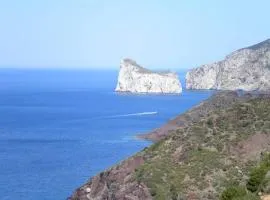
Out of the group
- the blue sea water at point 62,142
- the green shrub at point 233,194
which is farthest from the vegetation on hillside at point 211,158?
the blue sea water at point 62,142

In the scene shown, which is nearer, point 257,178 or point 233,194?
point 233,194

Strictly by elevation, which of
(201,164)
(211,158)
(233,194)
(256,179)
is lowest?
(201,164)

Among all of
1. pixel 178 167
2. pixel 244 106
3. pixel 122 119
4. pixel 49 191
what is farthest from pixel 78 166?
pixel 122 119

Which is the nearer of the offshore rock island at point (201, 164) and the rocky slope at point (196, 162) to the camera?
the offshore rock island at point (201, 164)

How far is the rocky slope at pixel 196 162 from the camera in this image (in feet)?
154

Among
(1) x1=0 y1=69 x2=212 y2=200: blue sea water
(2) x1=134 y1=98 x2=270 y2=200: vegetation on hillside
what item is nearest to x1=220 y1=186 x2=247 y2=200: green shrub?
(2) x1=134 y1=98 x2=270 y2=200: vegetation on hillside

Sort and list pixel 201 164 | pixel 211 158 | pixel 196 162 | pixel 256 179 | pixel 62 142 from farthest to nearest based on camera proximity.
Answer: pixel 62 142 < pixel 211 158 < pixel 196 162 < pixel 201 164 < pixel 256 179

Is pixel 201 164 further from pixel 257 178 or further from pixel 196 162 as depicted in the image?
pixel 257 178

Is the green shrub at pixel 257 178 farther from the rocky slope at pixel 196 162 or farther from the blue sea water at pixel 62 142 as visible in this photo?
the blue sea water at pixel 62 142

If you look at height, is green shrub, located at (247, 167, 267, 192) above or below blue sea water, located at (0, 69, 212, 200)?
above

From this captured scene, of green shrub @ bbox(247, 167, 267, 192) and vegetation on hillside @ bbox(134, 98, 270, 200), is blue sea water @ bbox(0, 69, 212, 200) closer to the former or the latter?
vegetation on hillside @ bbox(134, 98, 270, 200)

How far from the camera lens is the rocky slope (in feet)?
154

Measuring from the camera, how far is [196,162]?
50.9 meters

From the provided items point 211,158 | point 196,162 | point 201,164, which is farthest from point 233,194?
point 211,158
